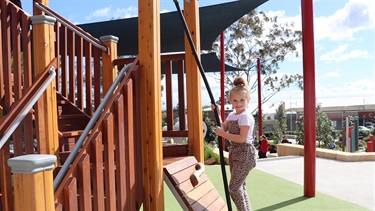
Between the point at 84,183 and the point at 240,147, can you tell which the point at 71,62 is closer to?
the point at 240,147

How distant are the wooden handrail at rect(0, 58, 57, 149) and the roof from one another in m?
6.39

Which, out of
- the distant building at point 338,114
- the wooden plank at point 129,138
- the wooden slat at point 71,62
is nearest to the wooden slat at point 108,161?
the wooden plank at point 129,138

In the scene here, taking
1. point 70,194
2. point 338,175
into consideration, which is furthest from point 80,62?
point 338,175

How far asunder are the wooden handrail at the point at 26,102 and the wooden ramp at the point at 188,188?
111cm

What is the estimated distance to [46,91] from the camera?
2783 millimetres

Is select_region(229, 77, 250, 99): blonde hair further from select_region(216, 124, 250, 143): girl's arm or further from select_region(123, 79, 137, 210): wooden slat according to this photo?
select_region(123, 79, 137, 210): wooden slat

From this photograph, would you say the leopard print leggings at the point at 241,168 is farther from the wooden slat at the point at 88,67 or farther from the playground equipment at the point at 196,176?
the wooden slat at the point at 88,67

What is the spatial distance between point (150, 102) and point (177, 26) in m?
7.54

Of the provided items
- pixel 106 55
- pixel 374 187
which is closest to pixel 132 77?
pixel 106 55

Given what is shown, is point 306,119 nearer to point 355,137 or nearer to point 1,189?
point 1,189

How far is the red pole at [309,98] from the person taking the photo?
16.3 ft

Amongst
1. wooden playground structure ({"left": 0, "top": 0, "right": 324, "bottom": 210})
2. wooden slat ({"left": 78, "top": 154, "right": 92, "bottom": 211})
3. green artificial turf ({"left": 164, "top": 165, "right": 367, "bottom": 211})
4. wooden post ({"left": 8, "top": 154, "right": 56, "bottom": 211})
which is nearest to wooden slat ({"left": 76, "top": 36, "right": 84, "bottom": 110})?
wooden playground structure ({"left": 0, "top": 0, "right": 324, "bottom": 210})

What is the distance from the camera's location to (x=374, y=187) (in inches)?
217

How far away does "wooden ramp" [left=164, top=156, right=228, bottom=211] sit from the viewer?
116 inches
